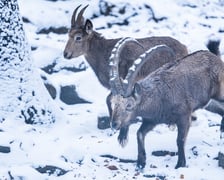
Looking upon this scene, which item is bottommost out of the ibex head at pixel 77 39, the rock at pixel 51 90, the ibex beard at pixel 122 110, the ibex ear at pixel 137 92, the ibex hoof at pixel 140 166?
the ibex hoof at pixel 140 166

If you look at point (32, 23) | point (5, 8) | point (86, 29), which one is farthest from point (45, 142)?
point (32, 23)

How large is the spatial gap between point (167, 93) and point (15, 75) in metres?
2.41

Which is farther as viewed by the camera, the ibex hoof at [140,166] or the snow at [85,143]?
the ibex hoof at [140,166]

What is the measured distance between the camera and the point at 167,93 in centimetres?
866

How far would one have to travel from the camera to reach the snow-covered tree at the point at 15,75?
945 centimetres

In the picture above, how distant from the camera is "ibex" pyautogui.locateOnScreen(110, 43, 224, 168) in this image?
8.30 metres

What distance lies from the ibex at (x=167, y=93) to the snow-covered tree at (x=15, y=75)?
176 cm

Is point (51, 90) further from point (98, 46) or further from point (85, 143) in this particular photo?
point (85, 143)

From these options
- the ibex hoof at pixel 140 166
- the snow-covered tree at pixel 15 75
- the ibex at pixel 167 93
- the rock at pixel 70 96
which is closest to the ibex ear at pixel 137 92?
the ibex at pixel 167 93

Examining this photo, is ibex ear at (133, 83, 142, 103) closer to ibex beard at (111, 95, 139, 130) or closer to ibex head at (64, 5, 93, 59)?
ibex beard at (111, 95, 139, 130)

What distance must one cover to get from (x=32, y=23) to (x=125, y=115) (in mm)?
7229

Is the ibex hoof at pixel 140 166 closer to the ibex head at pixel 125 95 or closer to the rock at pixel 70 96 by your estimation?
the ibex head at pixel 125 95

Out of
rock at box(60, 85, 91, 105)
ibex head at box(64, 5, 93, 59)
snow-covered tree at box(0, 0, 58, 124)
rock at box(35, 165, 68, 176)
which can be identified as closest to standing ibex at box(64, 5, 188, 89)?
ibex head at box(64, 5, 93, 59)

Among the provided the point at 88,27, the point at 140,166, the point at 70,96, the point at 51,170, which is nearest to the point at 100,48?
the point at 88,27
